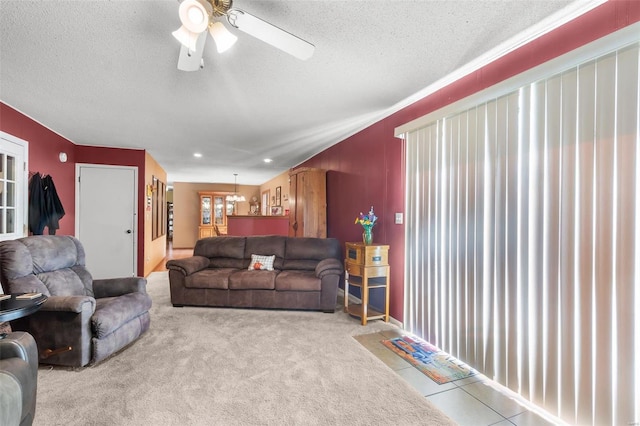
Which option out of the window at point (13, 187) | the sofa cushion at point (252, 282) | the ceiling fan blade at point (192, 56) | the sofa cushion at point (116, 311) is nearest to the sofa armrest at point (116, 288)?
the sofa cushion at point (116, 311)

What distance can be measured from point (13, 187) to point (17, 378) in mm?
3230

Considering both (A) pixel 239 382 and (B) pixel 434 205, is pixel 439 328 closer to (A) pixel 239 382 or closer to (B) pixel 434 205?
(B) pixel 434 205

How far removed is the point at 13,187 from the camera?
340cm

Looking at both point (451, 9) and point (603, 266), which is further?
point (451, 9)

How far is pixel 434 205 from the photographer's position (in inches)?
106

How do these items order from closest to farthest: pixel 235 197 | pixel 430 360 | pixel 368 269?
pixel 430 360
pixel 368 269
pixel 235 197

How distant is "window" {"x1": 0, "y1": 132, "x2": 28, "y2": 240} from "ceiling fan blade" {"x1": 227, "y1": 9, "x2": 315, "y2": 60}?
3.35 m

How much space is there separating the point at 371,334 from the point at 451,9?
275 cm

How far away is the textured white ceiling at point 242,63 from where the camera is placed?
168 cm

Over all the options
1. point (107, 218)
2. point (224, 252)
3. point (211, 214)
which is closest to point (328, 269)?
point (224, 252)

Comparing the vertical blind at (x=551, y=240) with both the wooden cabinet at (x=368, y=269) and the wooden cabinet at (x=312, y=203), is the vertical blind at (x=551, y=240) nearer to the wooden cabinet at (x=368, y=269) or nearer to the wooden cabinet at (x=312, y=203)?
the wooden cabinet at (x=368, y=269)

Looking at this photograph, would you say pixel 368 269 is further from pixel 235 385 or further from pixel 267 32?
pixel 267 32

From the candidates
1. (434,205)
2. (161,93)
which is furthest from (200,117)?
(434,205)

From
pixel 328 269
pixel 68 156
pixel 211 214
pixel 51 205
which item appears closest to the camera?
pixel 328 269
